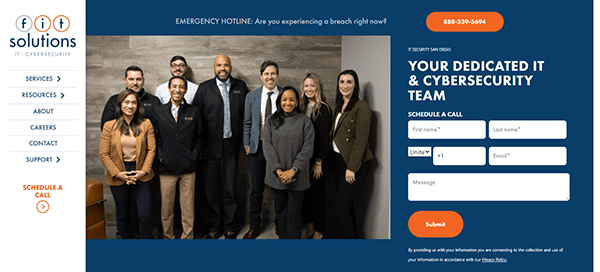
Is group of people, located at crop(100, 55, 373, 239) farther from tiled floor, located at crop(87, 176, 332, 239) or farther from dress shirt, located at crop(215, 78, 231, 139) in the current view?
tiled floor, located at crop(87, 176, 332, 239)

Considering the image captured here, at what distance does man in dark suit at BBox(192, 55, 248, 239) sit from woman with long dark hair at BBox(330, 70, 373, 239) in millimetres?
849

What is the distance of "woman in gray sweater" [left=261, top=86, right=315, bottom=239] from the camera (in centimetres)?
185

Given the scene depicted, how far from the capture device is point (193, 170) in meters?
2.06

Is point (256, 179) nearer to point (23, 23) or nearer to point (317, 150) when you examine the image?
point (317, 150)

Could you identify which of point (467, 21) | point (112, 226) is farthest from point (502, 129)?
point (112, 226)

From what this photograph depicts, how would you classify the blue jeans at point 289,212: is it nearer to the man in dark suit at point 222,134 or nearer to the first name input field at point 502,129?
the man in dark suit at point 222,134

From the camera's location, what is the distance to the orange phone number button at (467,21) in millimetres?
1314

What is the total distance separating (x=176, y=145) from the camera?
1.96 metres

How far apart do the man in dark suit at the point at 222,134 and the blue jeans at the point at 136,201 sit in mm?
480

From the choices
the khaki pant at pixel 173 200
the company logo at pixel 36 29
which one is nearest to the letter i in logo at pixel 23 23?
the company logo at pixel 36 29

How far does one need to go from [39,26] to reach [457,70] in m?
2.09

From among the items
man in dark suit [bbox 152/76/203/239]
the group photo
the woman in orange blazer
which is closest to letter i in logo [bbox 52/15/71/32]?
the group photo

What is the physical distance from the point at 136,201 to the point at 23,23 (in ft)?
3.92

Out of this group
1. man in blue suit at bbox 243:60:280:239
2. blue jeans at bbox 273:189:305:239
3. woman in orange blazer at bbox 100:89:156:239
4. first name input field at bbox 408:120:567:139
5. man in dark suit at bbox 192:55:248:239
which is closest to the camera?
first name input field at bbox 408:120:567:139
